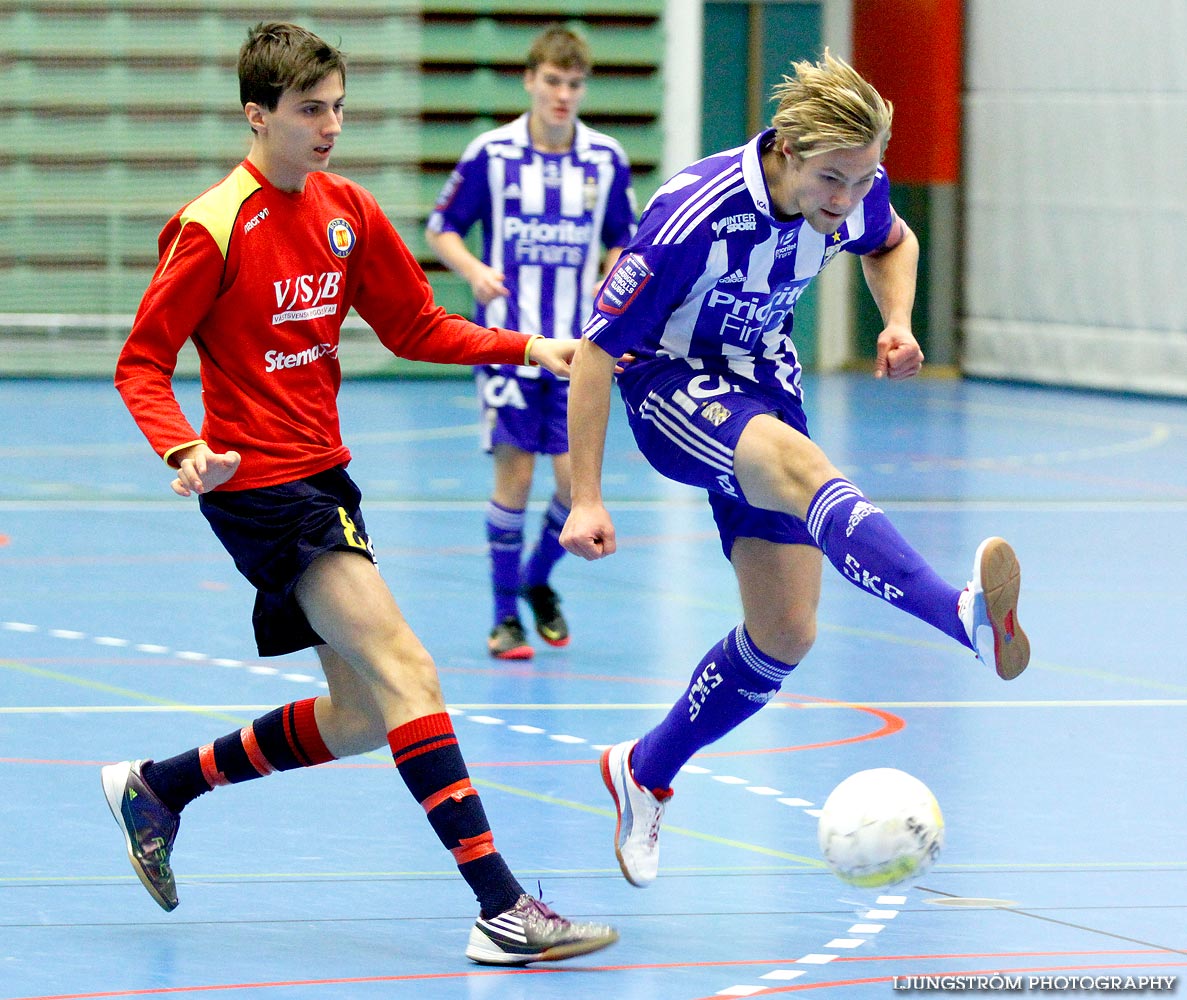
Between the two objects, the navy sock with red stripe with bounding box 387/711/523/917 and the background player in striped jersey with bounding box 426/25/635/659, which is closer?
the navy sock with red stripe with bounding box 387/711/523/917

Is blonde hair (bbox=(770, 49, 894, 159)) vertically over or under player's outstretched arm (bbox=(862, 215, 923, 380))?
over

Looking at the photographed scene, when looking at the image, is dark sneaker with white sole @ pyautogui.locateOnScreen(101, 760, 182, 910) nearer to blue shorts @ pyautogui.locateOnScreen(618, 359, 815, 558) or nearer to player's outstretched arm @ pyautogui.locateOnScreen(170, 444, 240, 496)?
player's outstretched arm @ pyautogui.locateOnScreen(170, 444, 240, 496)

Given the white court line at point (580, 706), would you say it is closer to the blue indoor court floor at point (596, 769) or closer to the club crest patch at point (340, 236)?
the blue indoor court floor at point (596, 769)

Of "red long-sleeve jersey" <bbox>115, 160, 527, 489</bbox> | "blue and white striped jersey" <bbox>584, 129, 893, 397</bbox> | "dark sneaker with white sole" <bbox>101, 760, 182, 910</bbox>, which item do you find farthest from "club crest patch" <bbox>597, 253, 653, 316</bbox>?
"dark sneaker with white sole" <bbox>101, 760, 182, 910</bbox>

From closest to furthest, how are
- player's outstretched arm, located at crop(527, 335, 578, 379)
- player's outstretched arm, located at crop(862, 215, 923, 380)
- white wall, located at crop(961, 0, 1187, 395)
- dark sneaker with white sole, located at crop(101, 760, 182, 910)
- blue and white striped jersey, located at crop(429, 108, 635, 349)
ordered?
dark sneaker with white sole, located at crop(101, 760, 182, 910)
player's outstretched arm, located at crop(527, 335, 578, 379)
player's outstretched arm, located at crop(862, 215, 923, 380)
blue and white striped jersey, located at crop(429, 108, 635, 349)
white wall, located at crop(961, 0, 1187, 395)

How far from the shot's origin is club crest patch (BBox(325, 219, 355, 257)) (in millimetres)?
3998

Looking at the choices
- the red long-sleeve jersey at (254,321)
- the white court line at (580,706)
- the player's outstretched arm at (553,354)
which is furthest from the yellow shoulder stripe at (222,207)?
the white court line at (580,706)

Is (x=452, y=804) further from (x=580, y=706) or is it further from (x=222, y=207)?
(x=580, y=706)

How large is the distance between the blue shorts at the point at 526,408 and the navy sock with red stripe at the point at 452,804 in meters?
3.18

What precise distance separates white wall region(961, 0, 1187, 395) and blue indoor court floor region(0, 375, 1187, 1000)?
559 centimetres

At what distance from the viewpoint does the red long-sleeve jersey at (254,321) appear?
150 inches

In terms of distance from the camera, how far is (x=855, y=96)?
3887 mm

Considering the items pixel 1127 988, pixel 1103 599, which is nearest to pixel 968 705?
pixel 1103 599

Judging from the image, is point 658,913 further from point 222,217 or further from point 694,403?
point 222,217
